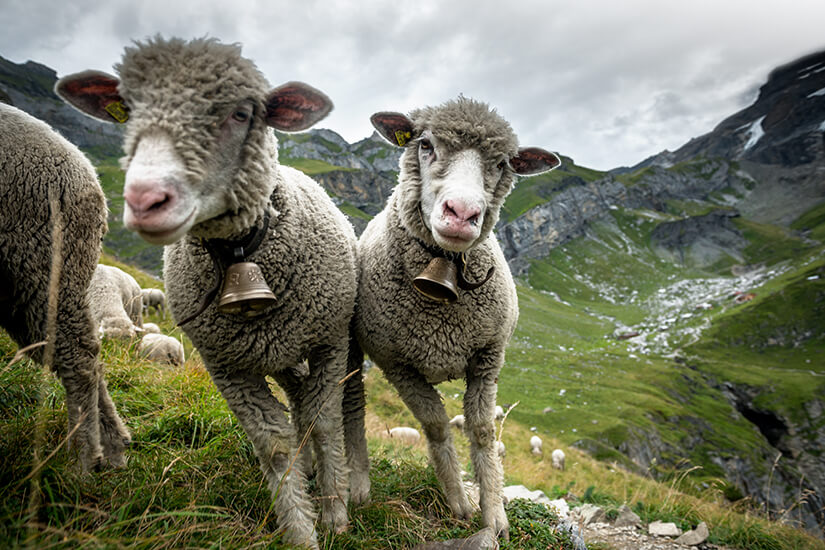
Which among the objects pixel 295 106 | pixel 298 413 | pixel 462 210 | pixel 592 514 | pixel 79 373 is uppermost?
pixel 295 106

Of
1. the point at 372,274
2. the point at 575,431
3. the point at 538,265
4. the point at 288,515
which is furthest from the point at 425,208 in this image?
the point at 538,265

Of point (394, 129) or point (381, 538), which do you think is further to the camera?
point (394, 129)

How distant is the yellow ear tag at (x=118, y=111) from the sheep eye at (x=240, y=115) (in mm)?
844

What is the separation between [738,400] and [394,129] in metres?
86.5

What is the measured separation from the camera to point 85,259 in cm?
384

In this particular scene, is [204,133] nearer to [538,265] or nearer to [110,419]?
A: [110,419]

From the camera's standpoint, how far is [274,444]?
11.3 feet

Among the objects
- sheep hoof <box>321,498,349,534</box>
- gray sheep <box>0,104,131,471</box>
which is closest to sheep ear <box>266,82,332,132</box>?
gray sheep <box>0,104,131,471</box>

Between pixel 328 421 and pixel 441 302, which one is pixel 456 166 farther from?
pixel 328 421

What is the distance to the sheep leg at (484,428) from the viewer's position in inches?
165

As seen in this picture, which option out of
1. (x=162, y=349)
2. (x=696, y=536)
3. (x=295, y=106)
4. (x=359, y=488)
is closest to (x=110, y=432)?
(x=359, y=488)

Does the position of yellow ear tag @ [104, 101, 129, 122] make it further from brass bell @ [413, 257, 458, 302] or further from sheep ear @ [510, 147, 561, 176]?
sheep ear @ [510, 147, 561, 176]

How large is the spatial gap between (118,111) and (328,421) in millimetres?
2876

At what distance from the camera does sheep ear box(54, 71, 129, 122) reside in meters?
2.88
